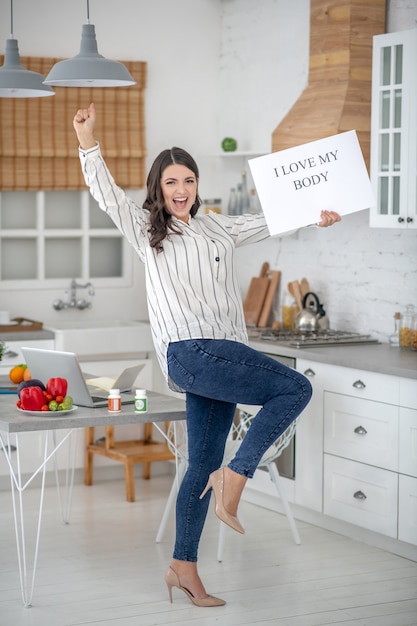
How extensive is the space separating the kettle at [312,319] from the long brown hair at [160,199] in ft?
6.67

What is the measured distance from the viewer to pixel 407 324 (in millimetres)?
5348

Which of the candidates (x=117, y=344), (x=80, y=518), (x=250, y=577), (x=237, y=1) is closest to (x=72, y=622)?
(x=250, y=577)

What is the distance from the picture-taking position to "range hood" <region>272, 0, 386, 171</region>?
17.6ft

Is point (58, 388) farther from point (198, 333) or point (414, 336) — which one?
point (414, 336)

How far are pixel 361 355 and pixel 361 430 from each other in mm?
389

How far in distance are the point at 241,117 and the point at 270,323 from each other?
1.38 m

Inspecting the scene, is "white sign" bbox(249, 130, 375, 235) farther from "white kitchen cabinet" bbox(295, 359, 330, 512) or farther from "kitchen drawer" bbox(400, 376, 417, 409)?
"white kitchen cabinet" bbox(295, 359, 330, 512)

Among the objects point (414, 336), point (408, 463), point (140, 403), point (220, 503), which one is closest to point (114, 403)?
point (140, 403)

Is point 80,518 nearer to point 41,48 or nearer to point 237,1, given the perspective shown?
point 41,48

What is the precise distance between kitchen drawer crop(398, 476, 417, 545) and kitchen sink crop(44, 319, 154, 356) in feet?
6.91

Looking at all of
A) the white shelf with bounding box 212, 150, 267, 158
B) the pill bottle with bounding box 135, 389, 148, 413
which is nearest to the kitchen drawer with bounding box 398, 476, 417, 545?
the pill bottle with bounding box 135, 389, 148, 413

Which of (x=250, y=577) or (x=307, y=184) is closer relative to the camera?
(x=307, y=184)

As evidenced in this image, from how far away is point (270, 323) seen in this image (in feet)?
21.3

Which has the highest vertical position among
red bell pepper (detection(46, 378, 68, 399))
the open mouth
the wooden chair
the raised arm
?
the raised arm
